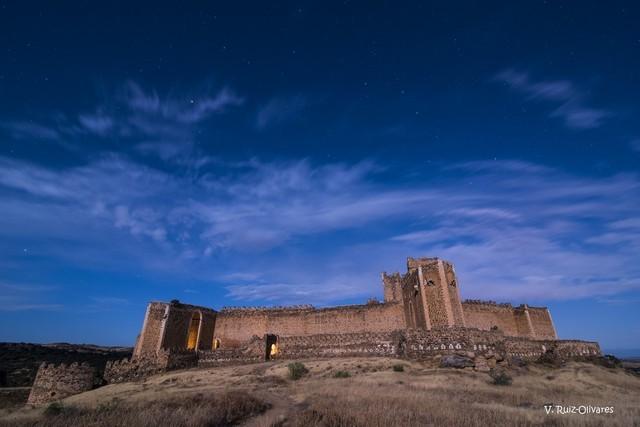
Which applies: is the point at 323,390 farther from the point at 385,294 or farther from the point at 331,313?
the point at 385,294

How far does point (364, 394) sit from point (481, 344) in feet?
39.3

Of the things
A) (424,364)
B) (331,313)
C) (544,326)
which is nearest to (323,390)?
(424,364)

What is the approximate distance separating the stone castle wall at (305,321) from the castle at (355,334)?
10 centimetres

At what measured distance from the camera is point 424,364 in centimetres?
1978

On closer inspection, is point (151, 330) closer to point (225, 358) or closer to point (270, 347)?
point (225, 358)

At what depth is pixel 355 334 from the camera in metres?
25.9

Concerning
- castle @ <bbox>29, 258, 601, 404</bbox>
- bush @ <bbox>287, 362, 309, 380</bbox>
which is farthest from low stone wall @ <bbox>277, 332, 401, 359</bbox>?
bush @ <bbox>287, 362, 309, 380</bbox>

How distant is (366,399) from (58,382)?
71.3 ft

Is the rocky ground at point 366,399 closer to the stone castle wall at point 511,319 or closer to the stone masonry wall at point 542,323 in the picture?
the stone castle wall at point 511,319

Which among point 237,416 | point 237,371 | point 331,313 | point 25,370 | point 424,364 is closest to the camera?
point 237,416

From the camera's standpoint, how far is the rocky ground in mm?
8227

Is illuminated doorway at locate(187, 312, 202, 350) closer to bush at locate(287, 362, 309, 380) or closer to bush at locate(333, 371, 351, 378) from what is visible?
bush at locate(287, 362, 309, 380)

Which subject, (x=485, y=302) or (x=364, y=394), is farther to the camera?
(x=485, y=302)

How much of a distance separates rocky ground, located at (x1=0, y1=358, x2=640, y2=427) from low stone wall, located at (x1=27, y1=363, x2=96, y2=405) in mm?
1993
